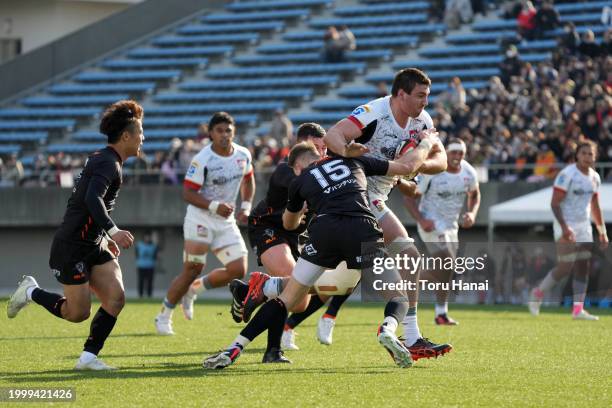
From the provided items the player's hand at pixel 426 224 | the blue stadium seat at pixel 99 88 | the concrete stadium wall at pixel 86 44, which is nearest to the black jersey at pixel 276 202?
the player's hand at pixel 426 224

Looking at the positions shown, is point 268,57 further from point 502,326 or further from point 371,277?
point 371,277

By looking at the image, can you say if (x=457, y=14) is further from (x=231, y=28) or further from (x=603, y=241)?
(x=603, y=241)

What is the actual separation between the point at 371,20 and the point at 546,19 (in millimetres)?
6588

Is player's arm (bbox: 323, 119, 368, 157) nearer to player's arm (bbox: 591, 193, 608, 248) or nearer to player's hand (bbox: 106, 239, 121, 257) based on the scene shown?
player's hand (bbox: 106, 239, 121, 257)

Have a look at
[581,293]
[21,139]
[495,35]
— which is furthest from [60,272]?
[21,139]

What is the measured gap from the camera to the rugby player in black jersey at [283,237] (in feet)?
37.2

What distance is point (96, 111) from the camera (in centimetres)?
3603

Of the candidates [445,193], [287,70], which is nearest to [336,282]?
[445,193]

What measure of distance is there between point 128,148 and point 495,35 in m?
23.7

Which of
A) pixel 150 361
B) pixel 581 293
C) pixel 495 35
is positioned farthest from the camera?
A: pixel 495 35

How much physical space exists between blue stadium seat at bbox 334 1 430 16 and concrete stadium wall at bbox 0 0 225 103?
5874 millimetres

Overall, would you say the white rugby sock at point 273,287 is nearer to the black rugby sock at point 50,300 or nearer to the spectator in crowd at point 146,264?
the black rugby sock at point 50,300

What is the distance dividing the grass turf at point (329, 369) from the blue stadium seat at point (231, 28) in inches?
927

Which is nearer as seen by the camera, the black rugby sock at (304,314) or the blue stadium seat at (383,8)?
the black rugby sock at (304,314)
